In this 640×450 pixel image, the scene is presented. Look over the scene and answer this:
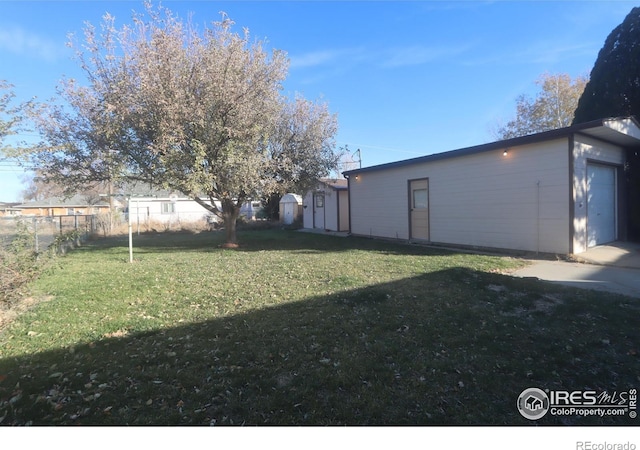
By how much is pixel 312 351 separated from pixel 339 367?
0.46 metres

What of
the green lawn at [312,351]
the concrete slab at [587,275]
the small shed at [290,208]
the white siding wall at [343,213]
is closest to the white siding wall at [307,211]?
the small shed at [290,208]

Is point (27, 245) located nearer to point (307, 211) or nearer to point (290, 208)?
point (307, 211)

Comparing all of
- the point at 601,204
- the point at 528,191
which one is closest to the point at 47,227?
the point at 528,191

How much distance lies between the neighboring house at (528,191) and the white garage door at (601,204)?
0.09 feet

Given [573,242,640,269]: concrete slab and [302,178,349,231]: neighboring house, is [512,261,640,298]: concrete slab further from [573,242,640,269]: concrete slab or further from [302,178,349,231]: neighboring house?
[302,178,349,231]: neighboring house

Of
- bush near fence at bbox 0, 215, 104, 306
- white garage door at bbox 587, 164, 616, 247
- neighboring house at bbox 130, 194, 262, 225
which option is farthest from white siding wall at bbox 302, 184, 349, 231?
neighboring house at bbox 130, 194, 262, 225

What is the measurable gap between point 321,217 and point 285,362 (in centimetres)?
1805

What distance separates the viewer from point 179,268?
27.7 ft

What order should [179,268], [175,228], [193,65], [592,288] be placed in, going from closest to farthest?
[592,288], [179,268], [193,65], [175,228]

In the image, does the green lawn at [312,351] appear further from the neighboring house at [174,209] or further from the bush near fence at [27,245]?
the neighboring house at [174,209]

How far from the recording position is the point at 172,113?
9.66 metres
